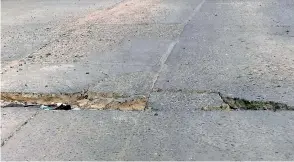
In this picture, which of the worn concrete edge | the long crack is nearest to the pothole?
the worn concrete edge

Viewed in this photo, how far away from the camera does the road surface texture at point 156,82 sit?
427cm

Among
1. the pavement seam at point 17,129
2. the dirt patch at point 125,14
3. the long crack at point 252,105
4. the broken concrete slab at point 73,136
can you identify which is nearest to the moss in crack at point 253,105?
the long crack at point 252,105

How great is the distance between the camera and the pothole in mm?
5266

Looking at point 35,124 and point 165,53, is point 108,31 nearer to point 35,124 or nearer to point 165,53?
point 165,53

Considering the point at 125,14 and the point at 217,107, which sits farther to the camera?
the point at 125,14

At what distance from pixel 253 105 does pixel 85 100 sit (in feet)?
6.45

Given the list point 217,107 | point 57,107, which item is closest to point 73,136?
point 57,107

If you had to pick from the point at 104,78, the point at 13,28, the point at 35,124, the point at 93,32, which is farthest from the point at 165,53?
the point at 13,28

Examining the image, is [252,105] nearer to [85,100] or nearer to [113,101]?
[113,101]

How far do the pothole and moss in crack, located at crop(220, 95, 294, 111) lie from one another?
3.29ft

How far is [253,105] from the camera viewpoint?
5105 millimetres

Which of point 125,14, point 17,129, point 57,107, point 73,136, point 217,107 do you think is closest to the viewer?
point 73,136

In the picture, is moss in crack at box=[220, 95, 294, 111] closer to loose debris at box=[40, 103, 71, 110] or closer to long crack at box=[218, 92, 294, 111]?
long crack at box=[218, 92, 294, 111]

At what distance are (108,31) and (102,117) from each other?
445 cm
